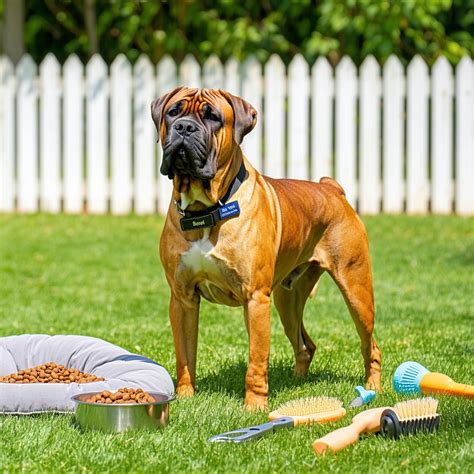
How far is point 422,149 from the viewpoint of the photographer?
41.1 feet

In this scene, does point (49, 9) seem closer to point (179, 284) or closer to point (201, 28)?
point (201, 28)

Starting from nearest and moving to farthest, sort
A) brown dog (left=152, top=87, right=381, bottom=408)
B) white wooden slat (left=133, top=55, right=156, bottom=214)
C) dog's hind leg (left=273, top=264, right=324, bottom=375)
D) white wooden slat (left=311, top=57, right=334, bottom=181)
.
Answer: brown dog (left=152, top=87, right=381, bottom=408), dog's hind leg (left=273, top=264, right=324, bottom=375), white wooden slat (left=311, top=57, right=334, bottom=181), white wooden slat (left=133, top=55, right=156, bottom=214)

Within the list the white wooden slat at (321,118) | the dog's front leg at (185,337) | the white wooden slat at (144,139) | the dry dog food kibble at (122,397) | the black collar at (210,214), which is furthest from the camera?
the white wooden slat at (144,139)

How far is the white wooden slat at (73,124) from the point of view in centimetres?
1260

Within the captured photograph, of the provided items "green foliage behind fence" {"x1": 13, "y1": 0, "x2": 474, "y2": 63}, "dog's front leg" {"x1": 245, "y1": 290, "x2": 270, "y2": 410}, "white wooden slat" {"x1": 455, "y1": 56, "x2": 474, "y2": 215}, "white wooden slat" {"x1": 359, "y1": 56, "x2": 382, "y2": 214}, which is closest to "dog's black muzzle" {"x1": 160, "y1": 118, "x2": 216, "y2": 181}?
"dog's front leg" {"x1": 245, "y1": 290, "x2": 270, "y2": 410}

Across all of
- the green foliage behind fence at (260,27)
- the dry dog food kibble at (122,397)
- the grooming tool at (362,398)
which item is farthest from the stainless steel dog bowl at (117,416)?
the green foliage behind fence at (260,27)

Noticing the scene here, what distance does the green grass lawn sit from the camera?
4500 mm

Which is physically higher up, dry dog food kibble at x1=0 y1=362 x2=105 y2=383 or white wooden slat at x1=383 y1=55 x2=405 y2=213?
white wooden slat at x1=383 y1=55 x2=405 y2=213

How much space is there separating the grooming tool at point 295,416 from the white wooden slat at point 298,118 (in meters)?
7.29

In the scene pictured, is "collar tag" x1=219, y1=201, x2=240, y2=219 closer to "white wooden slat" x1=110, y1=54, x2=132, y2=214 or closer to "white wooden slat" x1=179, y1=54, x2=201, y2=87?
"white wooden slat" x1=110, y1=54, x2=132, y2=214

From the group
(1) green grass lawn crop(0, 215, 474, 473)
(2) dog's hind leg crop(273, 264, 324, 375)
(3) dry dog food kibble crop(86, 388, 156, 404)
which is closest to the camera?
(1) green grass lawn crop(0, 215, 474, 473)

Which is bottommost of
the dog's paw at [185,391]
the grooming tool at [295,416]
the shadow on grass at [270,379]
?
the shadow on grass at [270,379]

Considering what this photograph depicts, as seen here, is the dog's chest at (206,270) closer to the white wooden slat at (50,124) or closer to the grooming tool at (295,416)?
→ the grooming tool at (295,416)

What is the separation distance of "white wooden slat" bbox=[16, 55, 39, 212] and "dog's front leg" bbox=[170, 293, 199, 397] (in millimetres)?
7349
